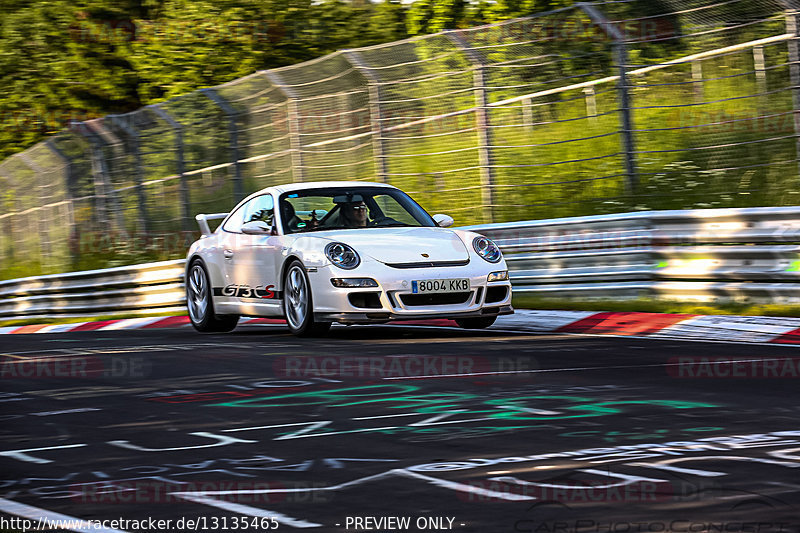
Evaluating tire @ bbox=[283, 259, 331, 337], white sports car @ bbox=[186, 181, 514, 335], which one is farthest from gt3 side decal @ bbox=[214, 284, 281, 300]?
tire @ bbox=[283, 259, 331, 337]

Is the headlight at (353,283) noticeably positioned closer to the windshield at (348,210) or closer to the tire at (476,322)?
the windshield at (348,210)

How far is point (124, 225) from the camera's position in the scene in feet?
75.1

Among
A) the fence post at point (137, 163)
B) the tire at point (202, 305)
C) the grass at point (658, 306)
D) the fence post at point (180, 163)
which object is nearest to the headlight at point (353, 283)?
the tire at point (202, 305)

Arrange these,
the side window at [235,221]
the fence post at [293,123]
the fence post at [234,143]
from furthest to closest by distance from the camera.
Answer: the fence post at [234,143], the fence post at [293,123], the side window at [235,221]

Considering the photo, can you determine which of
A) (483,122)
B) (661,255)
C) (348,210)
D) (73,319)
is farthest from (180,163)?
(661,255)

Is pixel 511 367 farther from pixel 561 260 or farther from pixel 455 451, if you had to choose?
pixel 561 260

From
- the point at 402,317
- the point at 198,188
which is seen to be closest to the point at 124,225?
the point at 198,188

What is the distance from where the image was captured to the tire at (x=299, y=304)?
11.1 metres

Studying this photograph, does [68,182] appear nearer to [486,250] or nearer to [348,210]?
[348,210]

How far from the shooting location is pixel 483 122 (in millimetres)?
15430

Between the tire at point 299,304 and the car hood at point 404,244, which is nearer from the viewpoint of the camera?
the car hood at point 404,244

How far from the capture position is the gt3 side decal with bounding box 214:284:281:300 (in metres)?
11.8

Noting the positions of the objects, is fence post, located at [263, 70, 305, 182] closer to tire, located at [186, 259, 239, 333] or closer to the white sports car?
tire, located at [186, 259, 239, 333]

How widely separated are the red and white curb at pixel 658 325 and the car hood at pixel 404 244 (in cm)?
104
